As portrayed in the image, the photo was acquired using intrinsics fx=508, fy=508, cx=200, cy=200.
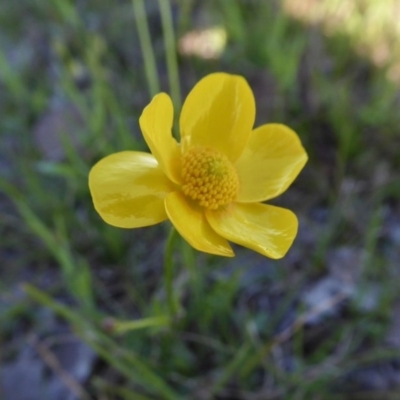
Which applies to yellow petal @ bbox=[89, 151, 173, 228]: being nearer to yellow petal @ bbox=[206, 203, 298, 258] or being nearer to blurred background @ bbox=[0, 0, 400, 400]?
yellow petal @ bbox=[206, 203, 298, 258]

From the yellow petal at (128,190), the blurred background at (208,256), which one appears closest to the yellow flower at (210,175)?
the yellow petal at (128,190)

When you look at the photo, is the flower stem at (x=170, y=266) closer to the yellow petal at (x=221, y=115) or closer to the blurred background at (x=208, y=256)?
the blurred background at (x=208, y=256)

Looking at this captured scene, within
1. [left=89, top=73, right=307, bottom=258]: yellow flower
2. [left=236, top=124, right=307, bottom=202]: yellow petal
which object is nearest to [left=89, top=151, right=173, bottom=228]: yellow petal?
[left=89, top=73, right=307, bottom=258]: yellow flower

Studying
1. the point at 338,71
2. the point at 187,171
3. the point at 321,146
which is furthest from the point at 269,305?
the point at 338,71

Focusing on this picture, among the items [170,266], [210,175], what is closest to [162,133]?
[210,175]

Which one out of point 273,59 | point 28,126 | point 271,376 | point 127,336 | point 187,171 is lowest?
point 271,376

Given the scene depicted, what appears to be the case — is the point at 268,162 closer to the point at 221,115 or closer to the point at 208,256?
the point at 221,115

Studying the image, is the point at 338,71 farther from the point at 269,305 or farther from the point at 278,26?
the point at 269,305
